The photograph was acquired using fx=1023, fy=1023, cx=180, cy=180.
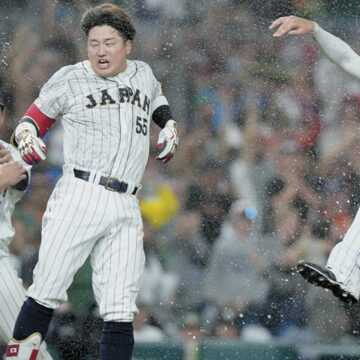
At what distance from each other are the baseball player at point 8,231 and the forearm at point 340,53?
136 centimetres

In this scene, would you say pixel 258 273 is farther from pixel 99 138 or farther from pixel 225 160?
pixel 99 138

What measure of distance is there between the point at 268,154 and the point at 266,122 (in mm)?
189

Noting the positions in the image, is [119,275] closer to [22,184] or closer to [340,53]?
[22,184]

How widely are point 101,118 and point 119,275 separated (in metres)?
0.63

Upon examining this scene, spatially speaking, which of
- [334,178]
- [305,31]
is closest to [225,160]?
[334,178]

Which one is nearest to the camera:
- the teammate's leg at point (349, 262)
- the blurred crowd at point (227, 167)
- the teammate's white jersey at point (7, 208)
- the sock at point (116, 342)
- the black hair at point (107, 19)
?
the sock at point (116, 342)

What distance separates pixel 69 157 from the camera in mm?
4074

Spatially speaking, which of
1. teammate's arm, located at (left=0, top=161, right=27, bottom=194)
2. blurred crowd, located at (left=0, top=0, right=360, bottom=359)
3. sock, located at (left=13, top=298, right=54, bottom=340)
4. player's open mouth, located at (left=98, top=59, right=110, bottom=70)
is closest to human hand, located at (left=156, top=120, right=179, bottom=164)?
player's open mouth, located at (left=98, top=59, right=110, bottom=70)

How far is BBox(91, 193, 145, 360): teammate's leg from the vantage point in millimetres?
3867

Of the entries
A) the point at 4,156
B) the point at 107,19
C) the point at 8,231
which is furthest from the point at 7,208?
the point at 107,19

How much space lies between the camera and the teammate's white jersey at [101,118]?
13.2 ft

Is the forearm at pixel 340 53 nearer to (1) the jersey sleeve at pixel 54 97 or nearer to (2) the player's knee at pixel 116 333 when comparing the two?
(1) the jersey sleeve at pixel 54 97

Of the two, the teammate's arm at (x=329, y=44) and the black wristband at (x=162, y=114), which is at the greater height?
the teammate's arm at (x=329, y=44)

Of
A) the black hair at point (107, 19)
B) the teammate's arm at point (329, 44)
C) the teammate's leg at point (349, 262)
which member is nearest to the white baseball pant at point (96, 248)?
the black hair at point (107, 19)
